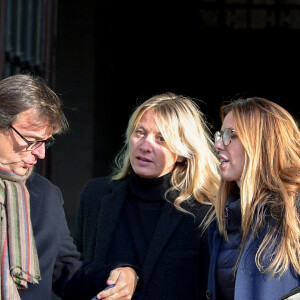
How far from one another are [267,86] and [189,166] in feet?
22.9

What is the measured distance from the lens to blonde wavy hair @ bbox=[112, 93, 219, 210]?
162 inches

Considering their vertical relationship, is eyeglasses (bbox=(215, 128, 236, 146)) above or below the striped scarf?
above

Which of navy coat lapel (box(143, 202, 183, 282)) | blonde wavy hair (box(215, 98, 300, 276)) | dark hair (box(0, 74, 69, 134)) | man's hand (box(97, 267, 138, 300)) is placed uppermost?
dark hair (box(0, 74, 69, 134))

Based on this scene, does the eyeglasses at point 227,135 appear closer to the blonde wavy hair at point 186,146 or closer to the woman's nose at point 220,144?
the woman's nose at point 220,144

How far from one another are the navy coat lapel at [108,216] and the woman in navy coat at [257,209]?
68cm

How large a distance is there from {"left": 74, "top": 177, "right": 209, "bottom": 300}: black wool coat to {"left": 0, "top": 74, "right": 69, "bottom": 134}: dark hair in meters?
0.89

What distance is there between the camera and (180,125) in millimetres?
4164

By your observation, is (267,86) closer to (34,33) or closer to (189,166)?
(34,33)

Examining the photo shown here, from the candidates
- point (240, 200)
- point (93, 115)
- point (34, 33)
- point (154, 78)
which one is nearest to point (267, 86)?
point (154, 78)

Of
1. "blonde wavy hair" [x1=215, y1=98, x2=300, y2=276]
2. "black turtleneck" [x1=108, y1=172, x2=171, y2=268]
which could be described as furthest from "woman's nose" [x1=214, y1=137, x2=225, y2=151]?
"black turtleneck" [x1=108, y1=172, x2=171, y2=268]

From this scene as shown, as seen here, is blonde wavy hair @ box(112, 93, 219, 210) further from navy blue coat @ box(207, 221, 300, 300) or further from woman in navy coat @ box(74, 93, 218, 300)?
navy blue coat @ box(207, 221, 300, 300)

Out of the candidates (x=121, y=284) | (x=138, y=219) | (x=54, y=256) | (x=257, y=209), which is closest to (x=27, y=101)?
(x=54, y=256)

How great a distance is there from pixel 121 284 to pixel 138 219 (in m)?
0.82

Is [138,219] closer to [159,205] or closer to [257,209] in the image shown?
[159,205]
